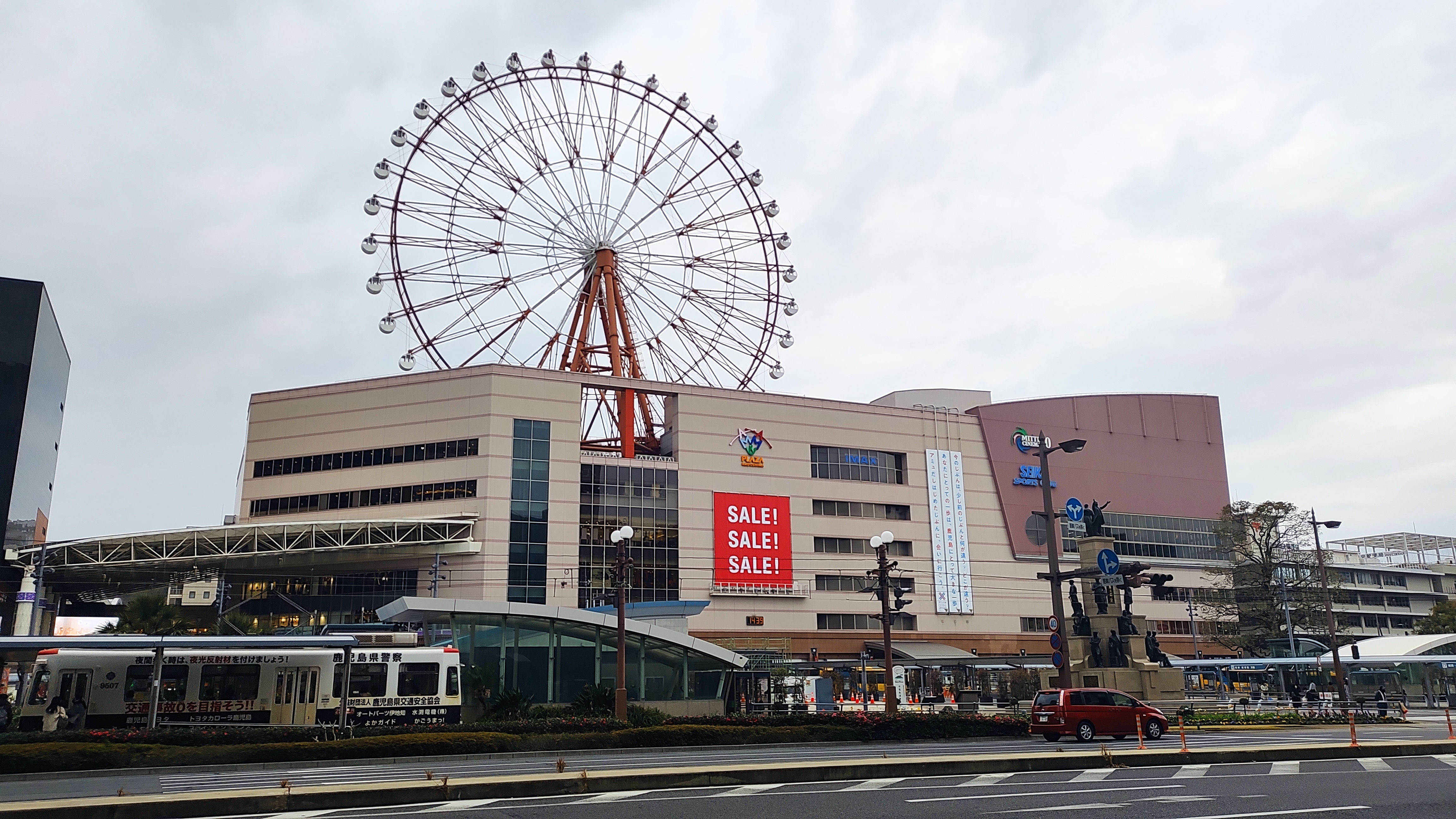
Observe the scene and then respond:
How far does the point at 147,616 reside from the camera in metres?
47.4

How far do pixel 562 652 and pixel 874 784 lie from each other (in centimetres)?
2633

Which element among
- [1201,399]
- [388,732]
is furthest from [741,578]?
[1201,399]

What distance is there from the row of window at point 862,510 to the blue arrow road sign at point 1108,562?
137 ft

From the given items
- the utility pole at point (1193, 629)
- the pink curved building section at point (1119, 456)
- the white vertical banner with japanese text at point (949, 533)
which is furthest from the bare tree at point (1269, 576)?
the white vertical banner with japanese text at point (949, 533)

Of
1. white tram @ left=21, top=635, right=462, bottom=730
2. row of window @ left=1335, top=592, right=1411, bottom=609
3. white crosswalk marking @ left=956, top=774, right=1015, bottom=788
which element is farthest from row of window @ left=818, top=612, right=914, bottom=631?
row of window @ left=1335, top=592, right=1411, bottom=609

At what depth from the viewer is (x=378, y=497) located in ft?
217

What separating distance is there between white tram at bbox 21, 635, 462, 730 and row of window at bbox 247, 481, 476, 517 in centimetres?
3010

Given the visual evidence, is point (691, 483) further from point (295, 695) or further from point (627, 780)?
point (627, 780)

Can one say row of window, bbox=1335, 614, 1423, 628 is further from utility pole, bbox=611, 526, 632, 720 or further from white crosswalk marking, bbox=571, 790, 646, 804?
white crosswalk marking, bbox=571, 790, 646, 804

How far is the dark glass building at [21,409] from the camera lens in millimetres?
50000

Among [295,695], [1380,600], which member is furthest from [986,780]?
[1380,600]

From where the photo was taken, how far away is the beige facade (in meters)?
65.4

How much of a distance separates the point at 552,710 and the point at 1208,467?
71907mm

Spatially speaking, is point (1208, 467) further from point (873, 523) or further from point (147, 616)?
point (147, 616)
